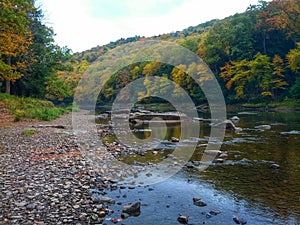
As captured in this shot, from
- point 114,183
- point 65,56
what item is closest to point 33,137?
point 114,183

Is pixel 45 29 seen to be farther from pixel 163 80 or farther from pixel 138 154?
pixel 163 80

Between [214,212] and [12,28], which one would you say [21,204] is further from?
[12,28]

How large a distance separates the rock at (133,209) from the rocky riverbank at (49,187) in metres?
0.32

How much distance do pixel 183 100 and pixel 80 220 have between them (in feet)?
178

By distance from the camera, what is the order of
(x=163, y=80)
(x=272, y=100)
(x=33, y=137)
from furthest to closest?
(x=163, y=80), (x=272, y=100), (x=33, y=137)

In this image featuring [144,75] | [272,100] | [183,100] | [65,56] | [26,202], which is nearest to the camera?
[26,202]

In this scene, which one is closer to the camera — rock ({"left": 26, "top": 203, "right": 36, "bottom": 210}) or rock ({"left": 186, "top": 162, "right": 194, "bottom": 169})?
rock ({"left": 26, "top": 203, "right": 36, "bottom": 210})

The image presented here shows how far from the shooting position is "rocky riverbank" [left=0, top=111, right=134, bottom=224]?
4461 mm

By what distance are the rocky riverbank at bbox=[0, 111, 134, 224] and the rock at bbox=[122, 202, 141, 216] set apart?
32 cm

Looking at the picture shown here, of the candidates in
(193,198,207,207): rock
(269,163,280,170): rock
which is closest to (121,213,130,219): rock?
(193,198,207,207): rock

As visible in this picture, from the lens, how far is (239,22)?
160 feet

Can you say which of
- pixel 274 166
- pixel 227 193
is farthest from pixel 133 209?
pixel 274 166

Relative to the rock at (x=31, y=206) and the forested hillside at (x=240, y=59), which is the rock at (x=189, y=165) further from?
the forested hillside at (x=240, y=59)

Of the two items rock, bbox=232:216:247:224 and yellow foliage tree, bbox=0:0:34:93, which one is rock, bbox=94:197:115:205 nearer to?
rock, bbox=232:216:247:224
